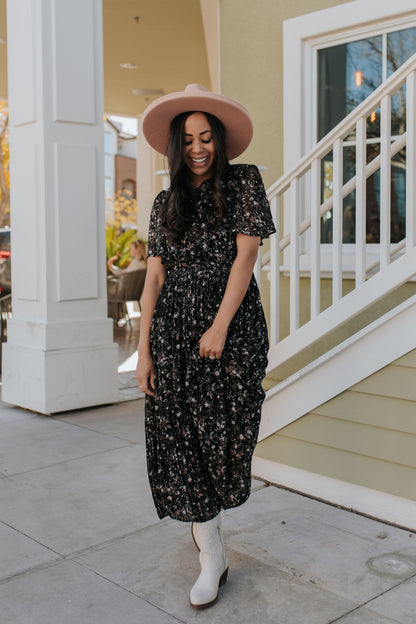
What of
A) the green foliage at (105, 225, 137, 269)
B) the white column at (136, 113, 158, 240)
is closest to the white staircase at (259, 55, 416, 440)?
the green foliage at (105, 225, 137, 269)

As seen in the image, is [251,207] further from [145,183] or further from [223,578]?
[145,183]

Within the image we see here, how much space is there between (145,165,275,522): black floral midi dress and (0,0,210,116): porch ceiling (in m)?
5.47

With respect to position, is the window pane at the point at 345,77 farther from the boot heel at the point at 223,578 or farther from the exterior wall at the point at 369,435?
the boot heel at the point at 223,578

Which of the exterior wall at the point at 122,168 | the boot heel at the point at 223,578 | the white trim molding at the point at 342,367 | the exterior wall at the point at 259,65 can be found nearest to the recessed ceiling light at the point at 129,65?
the exterior wall at the point at 259,65

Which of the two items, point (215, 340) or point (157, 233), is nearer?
point (215, 340)

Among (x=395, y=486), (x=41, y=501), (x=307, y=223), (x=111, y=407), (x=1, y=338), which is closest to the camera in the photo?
(x=395, y=486)

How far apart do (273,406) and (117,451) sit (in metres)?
1.15

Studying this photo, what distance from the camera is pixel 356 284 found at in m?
3.09

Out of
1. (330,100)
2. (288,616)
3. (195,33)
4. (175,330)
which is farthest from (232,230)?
(195,33)

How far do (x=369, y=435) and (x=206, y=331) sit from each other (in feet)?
3.85

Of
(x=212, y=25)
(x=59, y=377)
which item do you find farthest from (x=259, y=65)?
(x=59, y=377)

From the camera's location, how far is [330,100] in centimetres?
471

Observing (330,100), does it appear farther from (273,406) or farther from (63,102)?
(273,406)

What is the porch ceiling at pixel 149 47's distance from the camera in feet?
23.7
